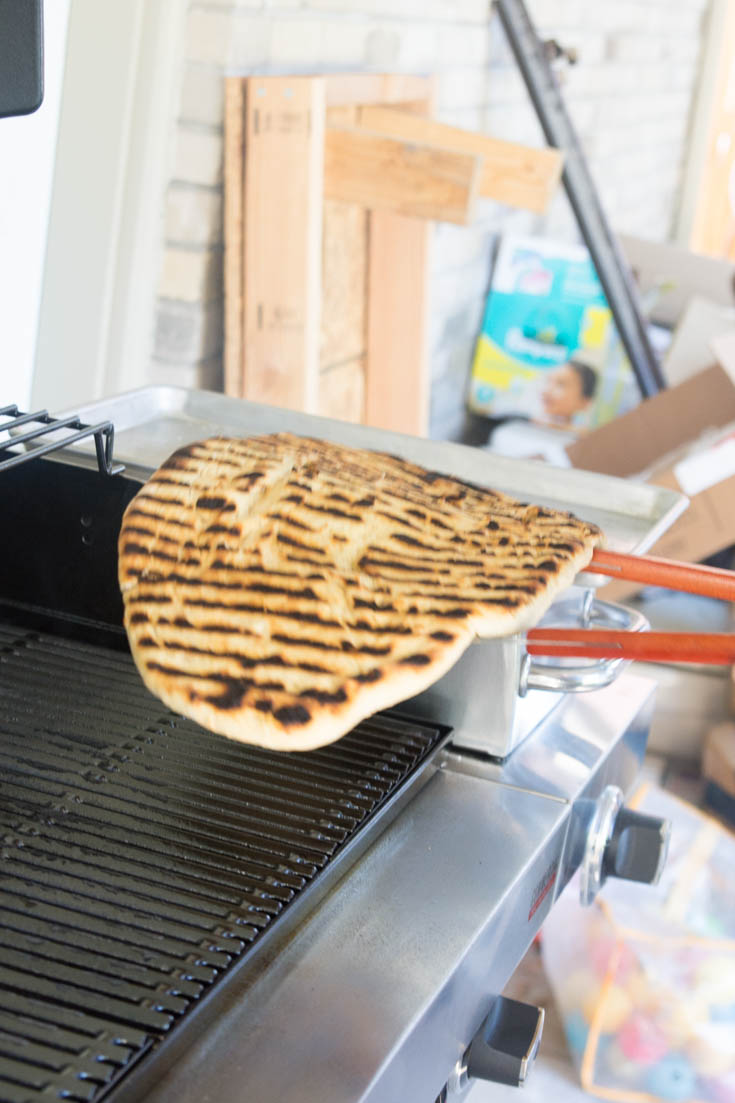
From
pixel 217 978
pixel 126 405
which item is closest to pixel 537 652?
pixel 217 978

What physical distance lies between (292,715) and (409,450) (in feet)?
1.93

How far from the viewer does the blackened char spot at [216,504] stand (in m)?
0.89

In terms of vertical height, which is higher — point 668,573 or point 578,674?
point 668,573

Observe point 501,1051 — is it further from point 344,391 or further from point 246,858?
point 344,391

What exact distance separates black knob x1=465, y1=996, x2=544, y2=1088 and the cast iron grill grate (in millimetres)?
178

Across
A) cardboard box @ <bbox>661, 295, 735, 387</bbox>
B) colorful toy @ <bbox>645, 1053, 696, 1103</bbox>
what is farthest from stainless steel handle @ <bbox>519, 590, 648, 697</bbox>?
cardboard box @ <bbox>661, 295, 735, 387</bbox>

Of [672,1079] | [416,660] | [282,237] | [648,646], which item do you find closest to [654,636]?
[648,646]

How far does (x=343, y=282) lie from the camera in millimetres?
2514

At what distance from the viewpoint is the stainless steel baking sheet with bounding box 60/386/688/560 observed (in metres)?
1.16

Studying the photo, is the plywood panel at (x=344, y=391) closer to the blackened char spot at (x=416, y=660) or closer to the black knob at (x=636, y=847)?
the black knob at (x=636, y=847)

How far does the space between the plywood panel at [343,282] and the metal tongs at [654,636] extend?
5.40 ft

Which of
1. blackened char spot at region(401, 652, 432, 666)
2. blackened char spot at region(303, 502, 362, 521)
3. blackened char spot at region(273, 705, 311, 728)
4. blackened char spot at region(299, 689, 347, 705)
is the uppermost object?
blackened char spot at region(303, 502, 362, 521)

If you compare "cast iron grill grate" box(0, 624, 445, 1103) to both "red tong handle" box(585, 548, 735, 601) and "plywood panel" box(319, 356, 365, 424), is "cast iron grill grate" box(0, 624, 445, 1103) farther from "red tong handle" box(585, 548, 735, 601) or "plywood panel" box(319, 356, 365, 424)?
"plywood panel" box(319, 356, 365, 424)

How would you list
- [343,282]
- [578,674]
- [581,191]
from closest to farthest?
[578,674], [343,282], [581,191]
